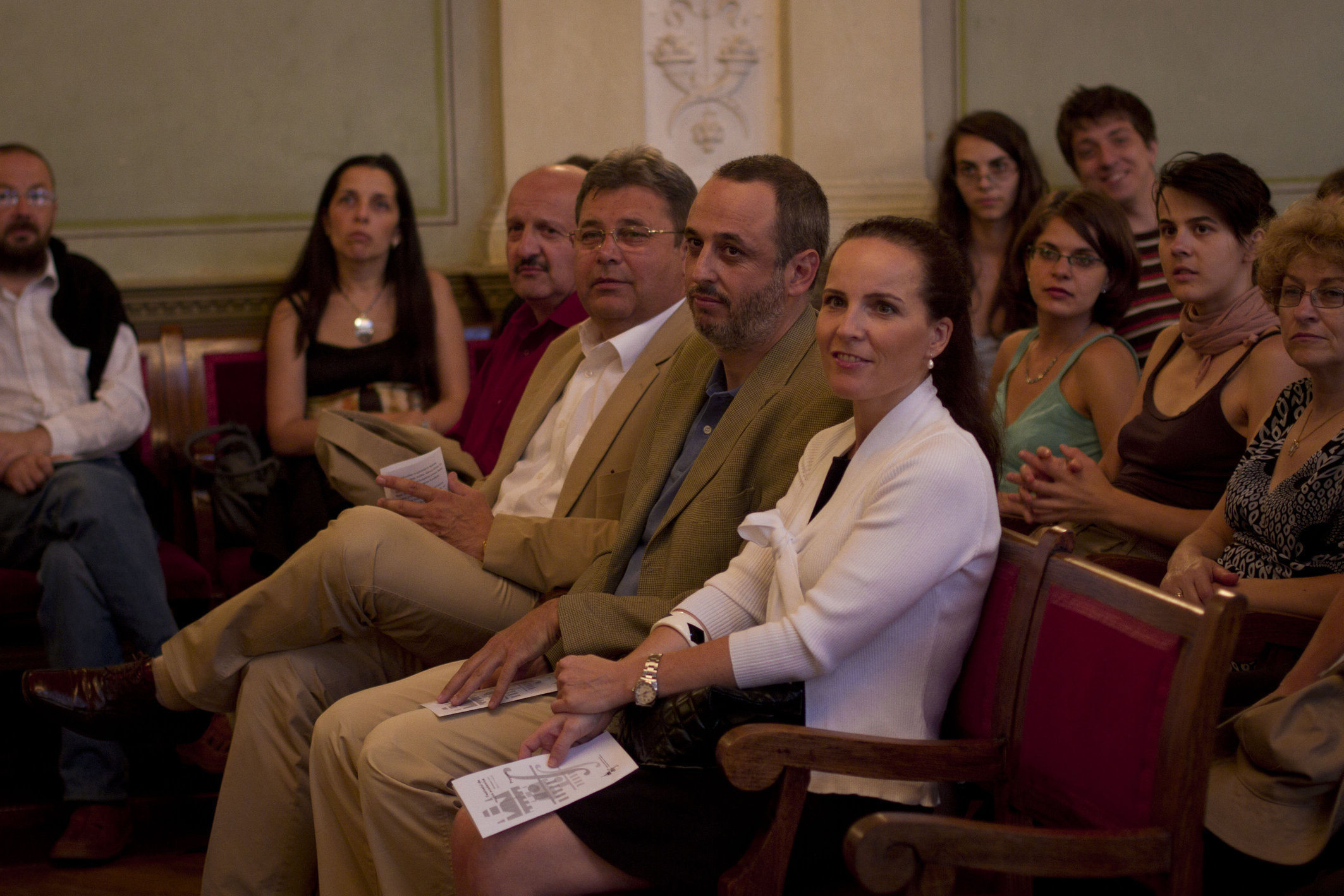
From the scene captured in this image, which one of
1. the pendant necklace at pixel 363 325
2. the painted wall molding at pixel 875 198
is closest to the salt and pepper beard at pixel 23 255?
the pendant necklace at pixel 363 325

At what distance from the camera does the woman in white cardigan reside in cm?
147

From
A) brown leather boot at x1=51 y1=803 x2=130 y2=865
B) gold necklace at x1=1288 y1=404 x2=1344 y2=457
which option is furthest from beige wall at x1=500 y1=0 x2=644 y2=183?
gold necklace at x1=1288 y1=404 x2=1344 y2=457

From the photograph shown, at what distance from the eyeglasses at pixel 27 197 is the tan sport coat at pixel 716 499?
216 cm

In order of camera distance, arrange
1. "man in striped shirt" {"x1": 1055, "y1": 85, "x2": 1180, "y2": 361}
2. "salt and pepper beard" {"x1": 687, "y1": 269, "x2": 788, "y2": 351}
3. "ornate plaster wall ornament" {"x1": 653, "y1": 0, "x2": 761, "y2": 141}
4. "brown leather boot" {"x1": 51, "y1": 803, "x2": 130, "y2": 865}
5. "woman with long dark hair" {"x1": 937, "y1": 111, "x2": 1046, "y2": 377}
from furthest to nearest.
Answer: "ornate plaster wall ornament" {"x1": 653, "y1": 0, "x2": 761, "y2": 141}, "woman with long dark hair" {"x1": 937, "y1": 111, "x2": 1046, "y2": 377}, "man in striped shirt" {"x1": 1055, "y1": 85, "x2": 1180, "y2": 361}, "brown leather boot" {"x1": 51, "y1": 803, "x2": 130, "y2": 865}, "salt and pepper beard" {"x1": 687, "y1": 269, "x2": 788, "y2": 351}

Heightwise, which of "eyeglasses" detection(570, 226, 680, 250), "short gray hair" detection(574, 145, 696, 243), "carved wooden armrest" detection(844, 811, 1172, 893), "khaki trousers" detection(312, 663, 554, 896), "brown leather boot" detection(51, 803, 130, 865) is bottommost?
"brown leather boot" detection(51, 803, 130, 865)

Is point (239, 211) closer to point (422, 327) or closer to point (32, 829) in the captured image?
point (422, 327)

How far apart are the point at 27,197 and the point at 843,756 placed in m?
2.84

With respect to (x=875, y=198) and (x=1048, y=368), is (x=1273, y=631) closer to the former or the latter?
(x=1048, y=368)

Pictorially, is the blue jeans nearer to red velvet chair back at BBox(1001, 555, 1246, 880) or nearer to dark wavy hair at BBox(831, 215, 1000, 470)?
dark wavy hair at BBox(831, 215, 1000, 470)

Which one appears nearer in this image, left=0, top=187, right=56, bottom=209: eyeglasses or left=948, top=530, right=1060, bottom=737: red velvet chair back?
left=948, top=530, right=1060, bottom=737: red velvet chair back

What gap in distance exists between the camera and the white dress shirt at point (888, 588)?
4.79 feet

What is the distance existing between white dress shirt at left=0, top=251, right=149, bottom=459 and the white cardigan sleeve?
2281 millimetres

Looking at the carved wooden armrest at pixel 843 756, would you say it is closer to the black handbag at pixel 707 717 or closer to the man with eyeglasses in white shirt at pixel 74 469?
the black handbag at pixel 707 717

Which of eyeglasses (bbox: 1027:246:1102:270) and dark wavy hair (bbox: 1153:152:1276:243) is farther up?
dark wavy hair (bbox: 1153:152:1276:243)
